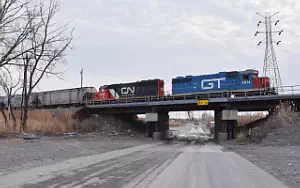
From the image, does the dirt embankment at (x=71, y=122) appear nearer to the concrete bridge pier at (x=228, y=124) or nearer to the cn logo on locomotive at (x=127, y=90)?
the cn logo on locomotive at (x=127, y=90)

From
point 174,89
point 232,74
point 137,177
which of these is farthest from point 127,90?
point 137,177

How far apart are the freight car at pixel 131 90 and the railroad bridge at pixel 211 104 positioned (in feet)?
3.73

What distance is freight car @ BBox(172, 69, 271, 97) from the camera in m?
34.6

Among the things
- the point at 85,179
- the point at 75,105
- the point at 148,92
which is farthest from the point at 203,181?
the point at 75,105

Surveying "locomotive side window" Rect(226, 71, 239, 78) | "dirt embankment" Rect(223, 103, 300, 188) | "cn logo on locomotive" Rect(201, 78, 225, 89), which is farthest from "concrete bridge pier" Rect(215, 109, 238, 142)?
"locomotive side window" Rect(226, 71, 239, 78)

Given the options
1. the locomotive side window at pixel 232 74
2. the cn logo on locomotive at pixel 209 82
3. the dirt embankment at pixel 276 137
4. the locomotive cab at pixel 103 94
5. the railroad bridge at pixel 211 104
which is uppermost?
the locomotive side window at pixel 232 74

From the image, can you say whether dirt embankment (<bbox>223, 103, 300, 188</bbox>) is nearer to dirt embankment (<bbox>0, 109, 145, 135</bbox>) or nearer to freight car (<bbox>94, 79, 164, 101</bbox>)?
freight car (<bbox>94, 79, 164, 101</bbox>)

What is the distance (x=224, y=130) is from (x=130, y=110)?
525 inches

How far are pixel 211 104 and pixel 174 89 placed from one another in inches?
242

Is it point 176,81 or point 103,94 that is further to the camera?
point 103,94

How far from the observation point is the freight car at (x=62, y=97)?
157 ft

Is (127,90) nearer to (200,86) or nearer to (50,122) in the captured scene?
(200,86)

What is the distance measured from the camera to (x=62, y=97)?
50000 mm

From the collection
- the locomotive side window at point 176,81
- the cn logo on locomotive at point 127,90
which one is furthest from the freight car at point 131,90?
the locomotive side window at point 176,81
